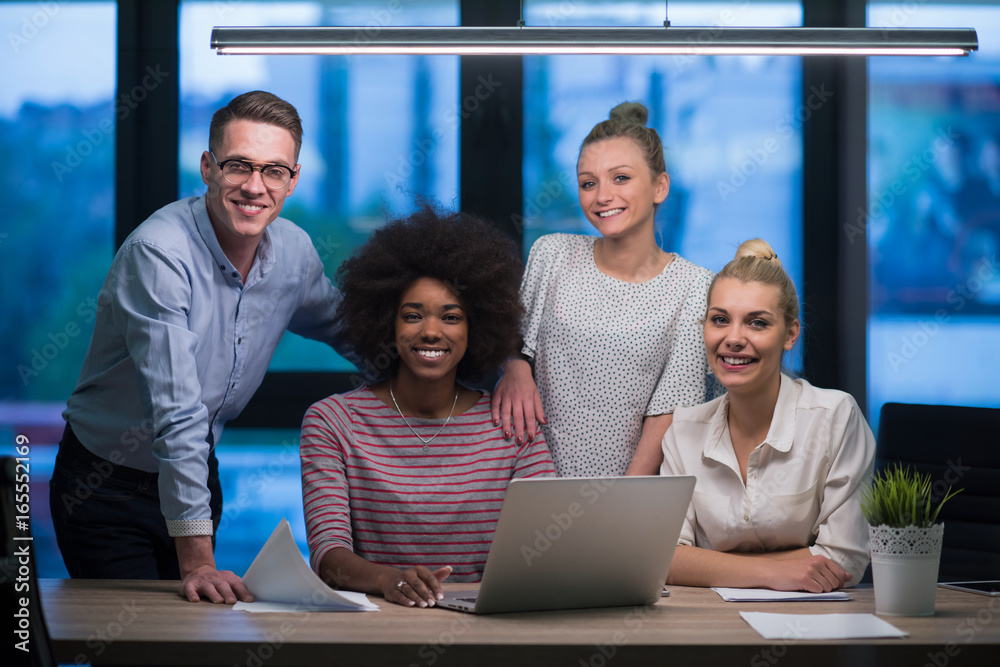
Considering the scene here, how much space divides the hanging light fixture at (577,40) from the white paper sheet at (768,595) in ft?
4.72

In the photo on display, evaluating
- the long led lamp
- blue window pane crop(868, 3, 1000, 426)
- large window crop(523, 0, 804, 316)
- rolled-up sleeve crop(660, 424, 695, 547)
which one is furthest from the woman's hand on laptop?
blue window pane crop(868, 3, 1000, 426)

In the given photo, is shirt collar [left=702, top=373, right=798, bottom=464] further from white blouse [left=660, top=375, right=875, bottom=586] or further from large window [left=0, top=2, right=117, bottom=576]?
large window [left=0, top=2, right=117, bottom=576]

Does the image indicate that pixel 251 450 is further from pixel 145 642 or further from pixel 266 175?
pixel 145 642

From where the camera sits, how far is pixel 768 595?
1.60 metres

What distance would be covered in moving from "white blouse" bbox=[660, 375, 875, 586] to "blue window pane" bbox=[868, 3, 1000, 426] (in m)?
1.84

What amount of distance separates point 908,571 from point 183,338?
55.6 inches

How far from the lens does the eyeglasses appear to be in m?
1.99

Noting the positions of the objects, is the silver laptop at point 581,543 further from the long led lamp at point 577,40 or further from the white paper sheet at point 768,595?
the long led lamp at point 577,40

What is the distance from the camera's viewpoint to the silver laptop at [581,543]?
4.48 feet

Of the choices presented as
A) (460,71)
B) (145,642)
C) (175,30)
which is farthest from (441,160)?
(145,642)

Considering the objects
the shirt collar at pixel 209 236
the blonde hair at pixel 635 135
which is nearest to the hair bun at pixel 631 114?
the blonde hair at pixel 635 135

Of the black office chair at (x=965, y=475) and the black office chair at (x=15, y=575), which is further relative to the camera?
the black office chair at (x=965, y=475)

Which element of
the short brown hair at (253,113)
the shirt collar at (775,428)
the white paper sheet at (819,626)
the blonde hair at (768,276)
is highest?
the short brown hair at (253,113)

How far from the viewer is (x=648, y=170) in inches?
90.3
